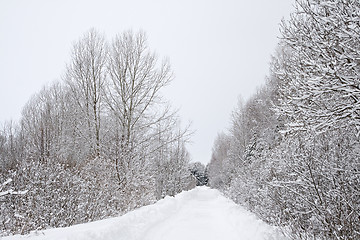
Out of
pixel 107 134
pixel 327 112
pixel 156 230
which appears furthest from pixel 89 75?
pixel 327 112

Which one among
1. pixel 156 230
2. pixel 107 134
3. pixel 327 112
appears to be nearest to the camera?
pixel 327 112

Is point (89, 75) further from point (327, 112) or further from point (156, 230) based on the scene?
point (327, 112)

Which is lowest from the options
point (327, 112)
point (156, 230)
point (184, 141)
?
point (156, 230)

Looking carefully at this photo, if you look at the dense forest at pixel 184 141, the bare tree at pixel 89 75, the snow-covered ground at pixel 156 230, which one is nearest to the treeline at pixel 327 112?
the dense forest at pixel 184 141

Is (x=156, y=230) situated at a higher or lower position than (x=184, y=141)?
lower

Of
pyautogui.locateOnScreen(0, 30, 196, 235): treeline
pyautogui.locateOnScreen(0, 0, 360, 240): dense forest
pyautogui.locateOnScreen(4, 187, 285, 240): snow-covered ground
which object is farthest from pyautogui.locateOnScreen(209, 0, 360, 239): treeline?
pyautogui.locateOnScreen(0, 30, 196, 235): treeline

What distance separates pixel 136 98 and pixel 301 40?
1105 centimetres

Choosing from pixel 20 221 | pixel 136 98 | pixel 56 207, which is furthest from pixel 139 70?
pixel 20 221

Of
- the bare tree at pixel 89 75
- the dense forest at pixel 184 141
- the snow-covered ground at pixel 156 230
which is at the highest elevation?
the bare tree at pixel 89 75

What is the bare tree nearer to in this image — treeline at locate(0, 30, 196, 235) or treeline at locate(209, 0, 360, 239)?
treeline at locate(0, 30, 196, 235)

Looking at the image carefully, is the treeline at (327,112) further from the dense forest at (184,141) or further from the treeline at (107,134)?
the treeline at (107,134)

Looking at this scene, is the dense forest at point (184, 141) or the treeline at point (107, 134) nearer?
the dense forest at point (184, 141)

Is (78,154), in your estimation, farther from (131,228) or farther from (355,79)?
(355,79)

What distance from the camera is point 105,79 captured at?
1512 centimetres
